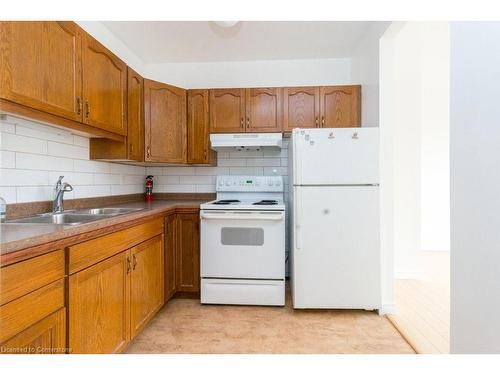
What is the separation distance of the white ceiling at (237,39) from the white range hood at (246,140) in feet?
2.95

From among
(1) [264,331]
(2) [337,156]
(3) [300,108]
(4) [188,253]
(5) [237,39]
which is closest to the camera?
(1) [264,331]

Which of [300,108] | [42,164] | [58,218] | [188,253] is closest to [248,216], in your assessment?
[188,253]

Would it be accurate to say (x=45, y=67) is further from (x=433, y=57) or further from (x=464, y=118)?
(x=433, y=57)

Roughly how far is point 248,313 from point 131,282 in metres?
1.03

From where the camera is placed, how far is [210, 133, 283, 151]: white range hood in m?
2.72

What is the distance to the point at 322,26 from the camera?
2412mm

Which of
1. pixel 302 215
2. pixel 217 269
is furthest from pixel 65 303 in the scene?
pixel 302 215

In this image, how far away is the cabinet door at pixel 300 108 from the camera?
2746 millimetres

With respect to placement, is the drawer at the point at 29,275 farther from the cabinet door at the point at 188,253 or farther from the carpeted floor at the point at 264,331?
the cabinet door at the point at 188,253

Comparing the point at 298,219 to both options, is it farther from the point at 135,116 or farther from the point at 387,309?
the point at 135,116

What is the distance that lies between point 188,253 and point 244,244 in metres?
0.55

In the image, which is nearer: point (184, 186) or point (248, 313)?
point (248, 313)

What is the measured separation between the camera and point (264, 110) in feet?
9.18

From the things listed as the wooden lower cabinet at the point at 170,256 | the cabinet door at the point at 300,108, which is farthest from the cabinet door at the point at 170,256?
the cabinet door at the point at 300,108
